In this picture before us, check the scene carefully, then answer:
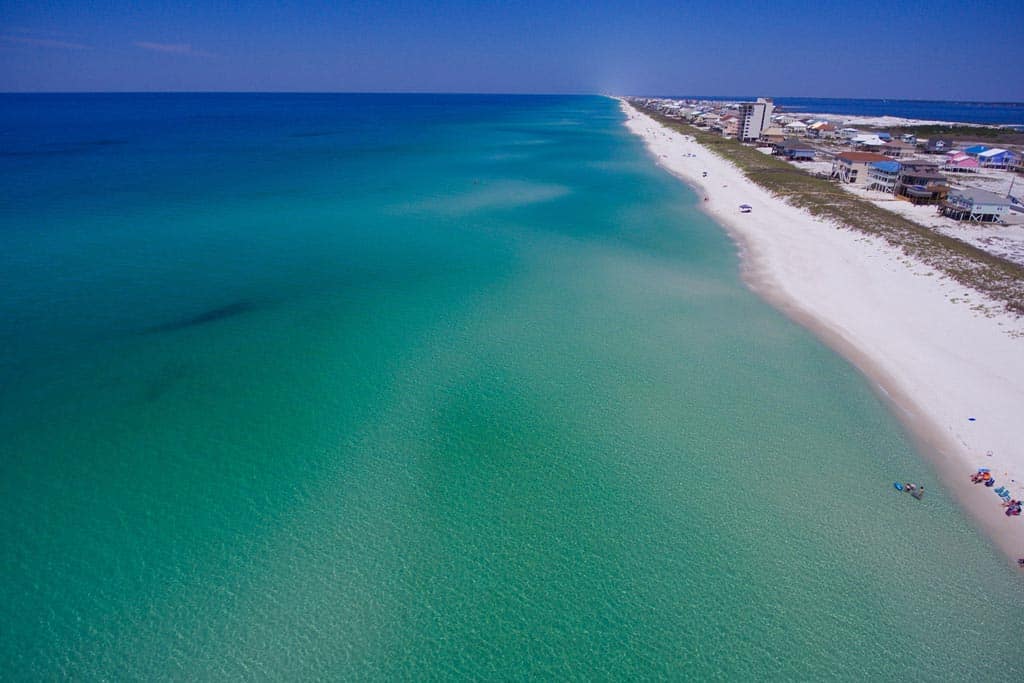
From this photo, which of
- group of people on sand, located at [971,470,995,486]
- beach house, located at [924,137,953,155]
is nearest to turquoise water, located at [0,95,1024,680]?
group of people on sand, located at [971,470,995,486]

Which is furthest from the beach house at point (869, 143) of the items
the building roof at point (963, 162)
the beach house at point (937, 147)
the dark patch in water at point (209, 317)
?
the dark patch in water at point (209, 317)

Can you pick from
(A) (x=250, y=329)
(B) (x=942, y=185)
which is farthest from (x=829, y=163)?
(A) (x=250, y=329)

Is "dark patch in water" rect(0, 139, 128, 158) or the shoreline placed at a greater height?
"dark patch in water" rect(0, 139, 128, 158)

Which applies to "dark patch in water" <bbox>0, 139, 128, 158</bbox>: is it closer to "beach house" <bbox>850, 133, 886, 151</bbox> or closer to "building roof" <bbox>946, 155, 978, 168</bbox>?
"beach house" <bbox>850, 133, 886, 151</bbox>

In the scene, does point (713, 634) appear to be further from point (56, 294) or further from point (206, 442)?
point (56, 294)

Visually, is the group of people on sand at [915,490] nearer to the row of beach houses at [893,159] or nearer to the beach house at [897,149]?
→ the row of beach houses at [893,159]

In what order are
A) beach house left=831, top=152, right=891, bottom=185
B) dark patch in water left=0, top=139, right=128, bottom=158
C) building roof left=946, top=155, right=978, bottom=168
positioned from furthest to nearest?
dark patch in water left=0, top=139, right=128, bottom=158 < building roof left=946, top=155, right=978, bottom=168 < beach house left=831, top=152, right=891, bottom=185

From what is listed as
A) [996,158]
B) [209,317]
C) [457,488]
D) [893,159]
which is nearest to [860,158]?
[893,159]
